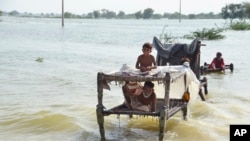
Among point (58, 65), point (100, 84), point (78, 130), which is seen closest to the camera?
point (100, 84)

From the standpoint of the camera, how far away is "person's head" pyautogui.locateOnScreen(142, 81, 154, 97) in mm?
7945

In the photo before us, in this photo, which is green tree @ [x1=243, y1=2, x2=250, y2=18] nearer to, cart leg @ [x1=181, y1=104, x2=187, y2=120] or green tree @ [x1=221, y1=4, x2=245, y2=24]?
green tree @ [x1=221, y1=4, x2=245, y2=24]

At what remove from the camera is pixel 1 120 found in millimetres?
9906

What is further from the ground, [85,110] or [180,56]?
[180,56]

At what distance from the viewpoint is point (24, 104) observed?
38.0 ft

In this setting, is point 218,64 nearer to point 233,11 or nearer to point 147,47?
point 147,47

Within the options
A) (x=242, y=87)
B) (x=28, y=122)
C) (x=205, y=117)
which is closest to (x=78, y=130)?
(x=28, y=122)

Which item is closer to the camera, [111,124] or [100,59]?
[111,124]

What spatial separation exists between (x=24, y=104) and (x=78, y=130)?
9.54 feet

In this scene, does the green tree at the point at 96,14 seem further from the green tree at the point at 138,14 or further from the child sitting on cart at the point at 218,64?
the child sitting on cart at the point at 218,64

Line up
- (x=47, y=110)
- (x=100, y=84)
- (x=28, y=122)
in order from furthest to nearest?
(x=47, y=110)
(x=28, y=122)
(x=100, y=84)

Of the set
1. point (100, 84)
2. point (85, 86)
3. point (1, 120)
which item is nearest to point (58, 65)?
point (85, 86)

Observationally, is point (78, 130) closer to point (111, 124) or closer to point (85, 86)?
point (111, 124)

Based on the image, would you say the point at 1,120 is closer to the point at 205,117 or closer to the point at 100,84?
the point at 100,84
